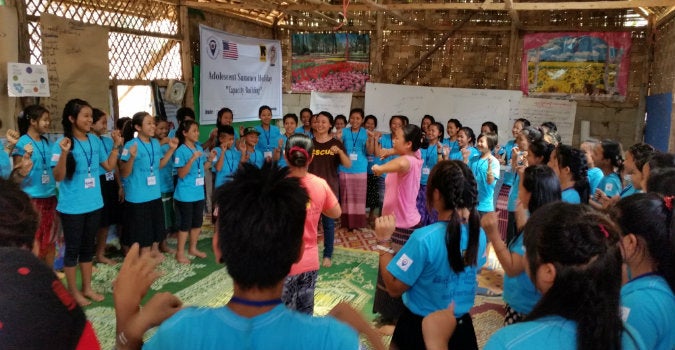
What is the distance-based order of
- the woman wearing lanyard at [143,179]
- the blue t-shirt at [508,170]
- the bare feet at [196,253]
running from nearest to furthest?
the woman wearing lanyard at [143,179] → the bare feet at [196,253] → the blue t-shirt at [508,170]

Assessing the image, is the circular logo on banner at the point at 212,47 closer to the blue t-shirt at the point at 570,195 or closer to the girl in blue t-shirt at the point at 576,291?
the blue t-shirt at the point at 570,195

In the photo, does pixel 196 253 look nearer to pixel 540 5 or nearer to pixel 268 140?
pixel 268 140

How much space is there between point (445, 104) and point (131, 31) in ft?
14.5

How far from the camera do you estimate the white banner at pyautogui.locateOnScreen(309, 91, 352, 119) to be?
7711 millimetres

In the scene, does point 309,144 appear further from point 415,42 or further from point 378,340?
point 415,42

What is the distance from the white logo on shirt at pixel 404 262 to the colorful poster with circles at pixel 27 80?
3492 mm

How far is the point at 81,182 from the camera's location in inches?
126

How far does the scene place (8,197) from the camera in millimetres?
1018

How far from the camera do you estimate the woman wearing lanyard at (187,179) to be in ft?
13.6

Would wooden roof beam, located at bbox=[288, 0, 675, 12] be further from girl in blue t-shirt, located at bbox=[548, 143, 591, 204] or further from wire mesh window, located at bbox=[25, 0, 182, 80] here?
girl in blue t-shirt, located at bbox=[548, 143, 591, 204]

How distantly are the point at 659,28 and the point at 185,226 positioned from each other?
639 cm

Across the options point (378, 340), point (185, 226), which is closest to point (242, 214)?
point (378, 340)

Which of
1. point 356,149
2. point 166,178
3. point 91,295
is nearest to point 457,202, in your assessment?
point 91,295

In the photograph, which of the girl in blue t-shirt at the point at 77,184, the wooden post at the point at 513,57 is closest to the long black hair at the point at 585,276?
the girl in blue t-shirt at the point at 77,184
